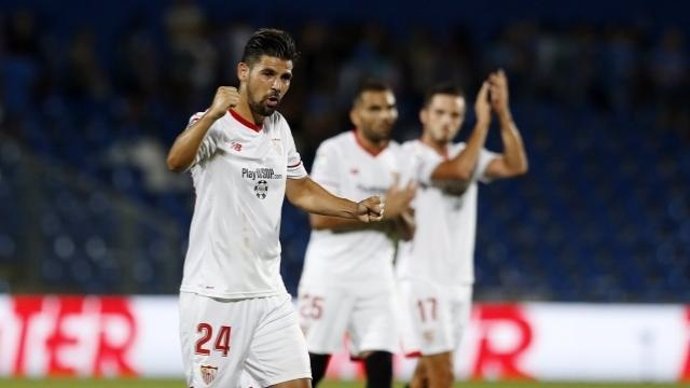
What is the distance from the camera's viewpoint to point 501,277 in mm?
16938

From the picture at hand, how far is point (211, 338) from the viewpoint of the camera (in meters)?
6.91

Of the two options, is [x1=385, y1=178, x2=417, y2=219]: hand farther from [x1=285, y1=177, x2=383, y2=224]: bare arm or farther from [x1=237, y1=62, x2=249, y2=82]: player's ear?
[x1=237, y1=62, x2=249, y2=82]: player's ear

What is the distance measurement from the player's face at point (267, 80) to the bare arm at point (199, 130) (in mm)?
253

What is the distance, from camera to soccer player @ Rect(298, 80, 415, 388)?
9.36 meters

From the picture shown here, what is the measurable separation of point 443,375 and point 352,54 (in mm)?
9126

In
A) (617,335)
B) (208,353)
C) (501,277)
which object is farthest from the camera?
(501,277)

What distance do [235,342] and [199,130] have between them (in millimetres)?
1022

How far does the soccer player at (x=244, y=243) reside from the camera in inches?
270

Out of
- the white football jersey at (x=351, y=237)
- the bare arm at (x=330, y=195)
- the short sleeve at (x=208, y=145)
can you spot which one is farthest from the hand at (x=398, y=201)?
the short sleeve at (x=208, y=145)

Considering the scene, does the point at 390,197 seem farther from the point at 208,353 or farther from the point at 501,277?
the point at 501,277

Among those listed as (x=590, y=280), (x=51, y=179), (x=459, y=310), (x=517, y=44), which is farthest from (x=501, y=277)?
(x=459, y=310)

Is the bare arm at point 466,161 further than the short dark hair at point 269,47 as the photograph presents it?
Yes

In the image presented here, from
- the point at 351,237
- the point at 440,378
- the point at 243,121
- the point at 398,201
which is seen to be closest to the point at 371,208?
the point at 243,121

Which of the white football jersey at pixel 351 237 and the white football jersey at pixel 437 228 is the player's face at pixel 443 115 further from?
the white football jersey at pixel 351 237
